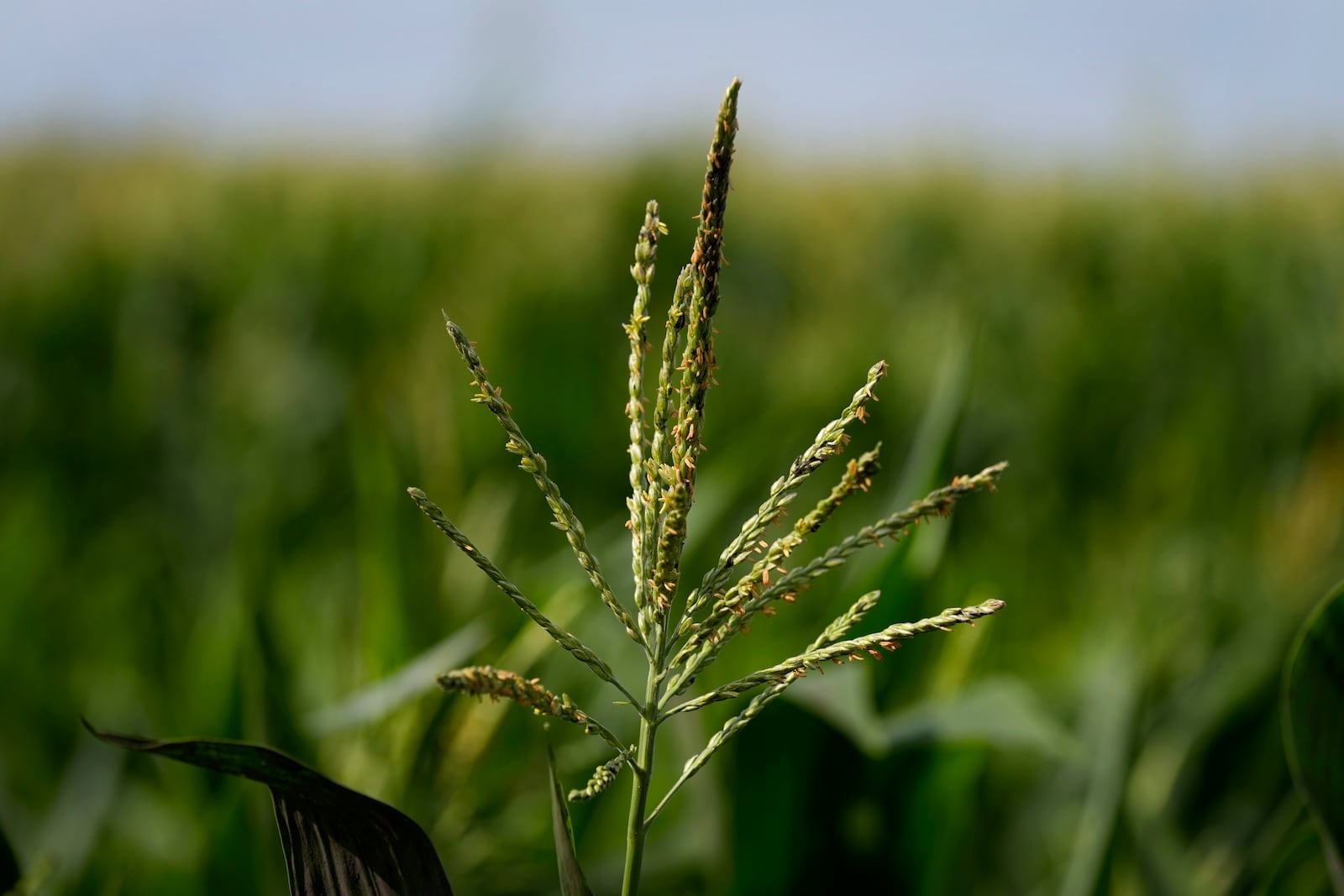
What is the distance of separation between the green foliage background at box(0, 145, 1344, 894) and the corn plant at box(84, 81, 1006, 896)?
0.56ft

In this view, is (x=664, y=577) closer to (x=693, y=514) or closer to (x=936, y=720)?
(x=936, y=720)

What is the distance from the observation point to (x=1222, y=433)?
1.31m

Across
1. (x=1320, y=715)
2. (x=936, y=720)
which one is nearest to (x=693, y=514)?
(x=936, y=720)

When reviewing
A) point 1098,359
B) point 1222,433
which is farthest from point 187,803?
point 1098,359

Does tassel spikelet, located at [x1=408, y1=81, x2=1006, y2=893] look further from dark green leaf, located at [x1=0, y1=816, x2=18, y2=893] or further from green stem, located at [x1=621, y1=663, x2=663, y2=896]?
dark green leaf, located at [x1=0, y1=816, x2=18, y2=893]

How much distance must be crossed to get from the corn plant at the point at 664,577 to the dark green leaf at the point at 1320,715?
0.15m

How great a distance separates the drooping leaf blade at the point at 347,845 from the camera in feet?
0.75

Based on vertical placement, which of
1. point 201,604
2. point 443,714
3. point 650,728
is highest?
point 650,728

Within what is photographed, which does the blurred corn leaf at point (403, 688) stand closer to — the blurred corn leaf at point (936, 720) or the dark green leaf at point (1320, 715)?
the blurred corn leaf at point (936, 720)

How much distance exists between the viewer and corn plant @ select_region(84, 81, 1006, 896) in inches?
7.8

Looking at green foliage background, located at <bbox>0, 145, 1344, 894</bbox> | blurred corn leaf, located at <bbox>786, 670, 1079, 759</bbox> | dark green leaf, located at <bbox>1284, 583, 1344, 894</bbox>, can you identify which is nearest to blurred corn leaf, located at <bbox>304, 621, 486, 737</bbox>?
green foliage background, located at <bbox>0, 145, 1344, 894</bbox>

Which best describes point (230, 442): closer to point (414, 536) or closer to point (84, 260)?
point (84, 260)

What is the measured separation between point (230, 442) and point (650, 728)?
4.61 ft

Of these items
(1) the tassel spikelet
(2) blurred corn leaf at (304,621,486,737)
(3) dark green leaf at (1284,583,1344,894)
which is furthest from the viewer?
(2) blurred corn leaf at (304,621,486,737)
